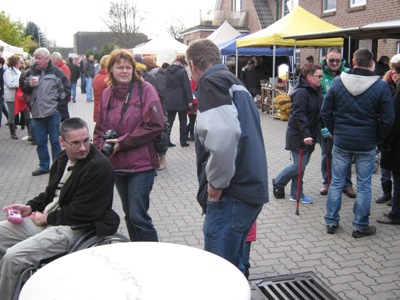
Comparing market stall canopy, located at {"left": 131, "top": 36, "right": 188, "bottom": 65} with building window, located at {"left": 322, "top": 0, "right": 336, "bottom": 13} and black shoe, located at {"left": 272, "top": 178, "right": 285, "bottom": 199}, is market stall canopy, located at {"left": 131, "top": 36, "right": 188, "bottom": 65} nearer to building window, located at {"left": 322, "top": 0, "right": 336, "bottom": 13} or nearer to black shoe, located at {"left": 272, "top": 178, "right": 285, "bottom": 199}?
building window, located at {"left": 322, "top": 0, "right": 336, "bottom": 13}

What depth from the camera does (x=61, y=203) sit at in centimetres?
341

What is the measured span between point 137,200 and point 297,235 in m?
2.06

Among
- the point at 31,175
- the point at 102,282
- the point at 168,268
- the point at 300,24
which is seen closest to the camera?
the point at 102,282

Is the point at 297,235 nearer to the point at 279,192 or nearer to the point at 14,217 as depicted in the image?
the point at 279,192

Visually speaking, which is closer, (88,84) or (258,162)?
(258,162)

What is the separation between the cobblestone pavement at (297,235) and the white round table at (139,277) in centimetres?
147

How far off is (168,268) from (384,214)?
160 inches

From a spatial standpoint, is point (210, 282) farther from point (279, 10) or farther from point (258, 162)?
point (279, 10)

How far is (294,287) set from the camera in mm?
3795

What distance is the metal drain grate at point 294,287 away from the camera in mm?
3641

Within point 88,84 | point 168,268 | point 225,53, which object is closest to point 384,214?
point 168,268

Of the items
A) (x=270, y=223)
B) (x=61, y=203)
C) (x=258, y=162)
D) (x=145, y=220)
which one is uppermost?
(x=258, y=162)

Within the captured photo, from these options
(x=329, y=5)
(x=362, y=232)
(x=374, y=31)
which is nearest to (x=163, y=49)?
(x=329, y=5)

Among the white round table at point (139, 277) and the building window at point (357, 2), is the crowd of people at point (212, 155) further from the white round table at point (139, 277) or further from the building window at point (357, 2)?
the building window at point (357, 2)
